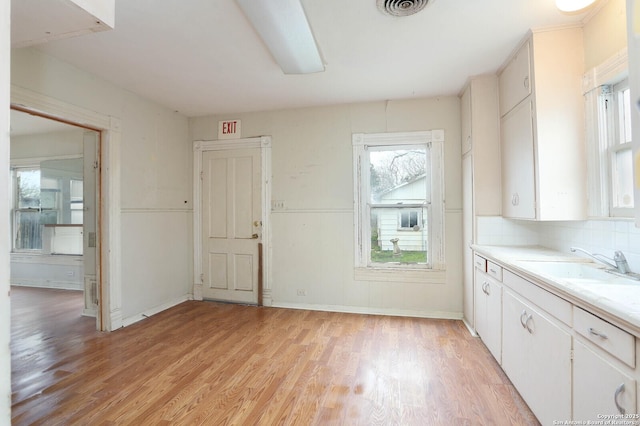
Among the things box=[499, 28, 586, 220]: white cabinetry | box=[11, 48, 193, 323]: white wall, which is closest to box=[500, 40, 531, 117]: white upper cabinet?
box=[499, 28, 586, 220]: white cabinetry

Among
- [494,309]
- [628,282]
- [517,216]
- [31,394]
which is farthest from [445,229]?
[31,394]

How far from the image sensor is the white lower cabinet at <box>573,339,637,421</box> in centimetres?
108

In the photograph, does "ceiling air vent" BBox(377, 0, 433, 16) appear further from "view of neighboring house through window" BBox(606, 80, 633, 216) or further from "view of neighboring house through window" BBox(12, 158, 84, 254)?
"view of neighboring house through window" BBox(12, 158, 84, 254)

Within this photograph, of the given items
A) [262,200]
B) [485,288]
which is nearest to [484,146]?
[485,288]

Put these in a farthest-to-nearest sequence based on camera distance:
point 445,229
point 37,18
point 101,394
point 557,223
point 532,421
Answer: point 445,229, point 557,223, point 101,394, point 532,421, point 37,18

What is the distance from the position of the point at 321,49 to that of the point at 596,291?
8.08ft

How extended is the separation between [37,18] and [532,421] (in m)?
3.26

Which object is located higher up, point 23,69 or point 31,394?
point 23,69

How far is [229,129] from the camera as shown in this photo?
13.6 ft

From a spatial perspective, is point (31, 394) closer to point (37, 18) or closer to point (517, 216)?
point (37, 18)

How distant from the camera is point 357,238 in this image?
3.78m

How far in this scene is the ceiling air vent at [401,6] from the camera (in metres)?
1.94

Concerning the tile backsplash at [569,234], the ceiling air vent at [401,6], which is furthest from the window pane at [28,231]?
the tile backsplash at [569,234]

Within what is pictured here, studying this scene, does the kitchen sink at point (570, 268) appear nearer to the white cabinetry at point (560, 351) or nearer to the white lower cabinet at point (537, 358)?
the white cabinetry at point (560, 351)
